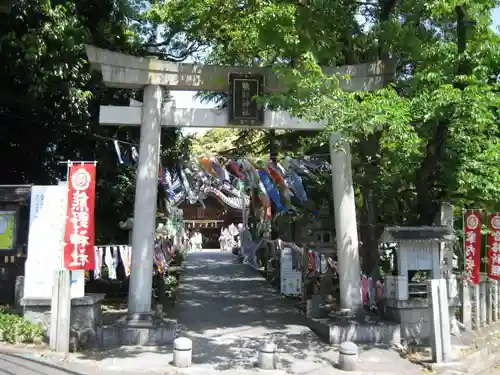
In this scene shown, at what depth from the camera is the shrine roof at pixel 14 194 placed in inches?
445

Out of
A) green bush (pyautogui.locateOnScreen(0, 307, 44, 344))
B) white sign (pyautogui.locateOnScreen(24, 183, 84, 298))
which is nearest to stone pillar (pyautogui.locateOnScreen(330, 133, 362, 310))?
white sign (pyautogui.locateOnScreen(24, 183, 84, 298))

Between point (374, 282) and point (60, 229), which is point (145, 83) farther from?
point (374, 282)

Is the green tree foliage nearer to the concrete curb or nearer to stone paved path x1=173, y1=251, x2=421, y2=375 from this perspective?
stone paved path x1=173, y1=251, x2=421, y2=375

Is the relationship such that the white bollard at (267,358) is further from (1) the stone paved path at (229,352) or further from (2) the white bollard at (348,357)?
(2) the white bollard at (348,357)

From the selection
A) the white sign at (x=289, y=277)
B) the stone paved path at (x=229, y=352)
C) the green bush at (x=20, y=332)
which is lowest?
the stone paved path at (x=229, y=352)

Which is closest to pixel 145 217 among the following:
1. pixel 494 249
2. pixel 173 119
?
pixel 173 119

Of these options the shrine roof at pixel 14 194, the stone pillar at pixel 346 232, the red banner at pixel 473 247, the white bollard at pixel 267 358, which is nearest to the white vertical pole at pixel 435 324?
the stone pillar at pixel 346 232

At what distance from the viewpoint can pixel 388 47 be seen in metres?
11.1

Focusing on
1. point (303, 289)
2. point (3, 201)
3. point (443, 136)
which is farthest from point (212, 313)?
point (443, 136)

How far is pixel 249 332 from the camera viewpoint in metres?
11.5

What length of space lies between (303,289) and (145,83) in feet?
28.3

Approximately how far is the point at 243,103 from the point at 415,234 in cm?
499

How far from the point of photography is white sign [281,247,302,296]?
16.3 m

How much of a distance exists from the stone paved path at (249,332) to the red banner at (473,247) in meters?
3.47
